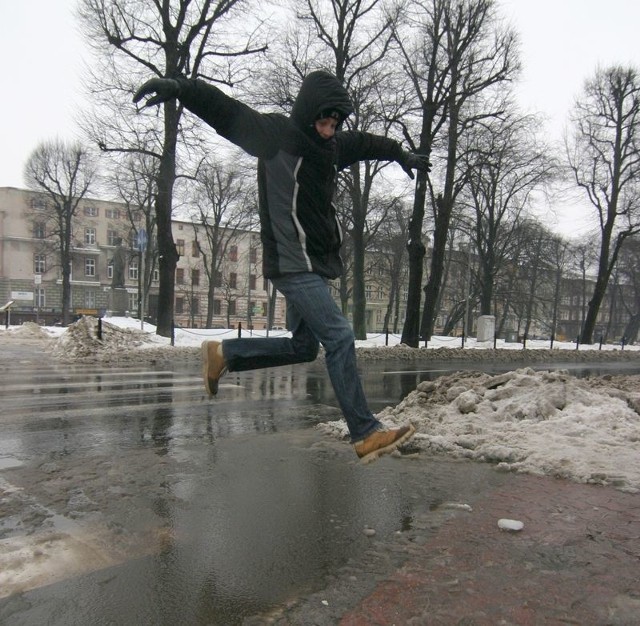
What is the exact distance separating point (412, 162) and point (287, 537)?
101 inches

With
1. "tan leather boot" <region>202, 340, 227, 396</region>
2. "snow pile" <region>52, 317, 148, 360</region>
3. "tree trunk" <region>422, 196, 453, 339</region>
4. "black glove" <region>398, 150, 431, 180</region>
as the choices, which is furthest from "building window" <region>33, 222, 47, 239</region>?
"black glove" <region>398, 150, 431, 180</region>

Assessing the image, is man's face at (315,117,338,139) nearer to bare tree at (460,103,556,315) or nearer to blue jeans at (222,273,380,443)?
blue jeans at (222,273,380,443)

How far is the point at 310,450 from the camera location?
4797 millimetres

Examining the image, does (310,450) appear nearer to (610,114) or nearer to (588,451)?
(588,451)

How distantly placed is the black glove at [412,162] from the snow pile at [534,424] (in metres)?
2.28

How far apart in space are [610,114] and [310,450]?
33.1 meters

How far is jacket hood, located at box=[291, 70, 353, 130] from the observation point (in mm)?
2967

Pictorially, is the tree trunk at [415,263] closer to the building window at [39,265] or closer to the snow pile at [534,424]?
the snow pile at [534,424]

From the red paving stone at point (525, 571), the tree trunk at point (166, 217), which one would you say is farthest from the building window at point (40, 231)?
the red paving stone at point (525, 571)

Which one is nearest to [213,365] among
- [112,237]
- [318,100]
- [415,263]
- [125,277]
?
[318,100]

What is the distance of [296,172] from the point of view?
118 inches

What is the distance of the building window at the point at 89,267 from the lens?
68438 millimetres

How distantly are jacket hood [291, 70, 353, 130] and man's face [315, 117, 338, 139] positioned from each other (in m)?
0.05

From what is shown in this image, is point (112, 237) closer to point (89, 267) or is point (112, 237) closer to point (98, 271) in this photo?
point (98, 271)
